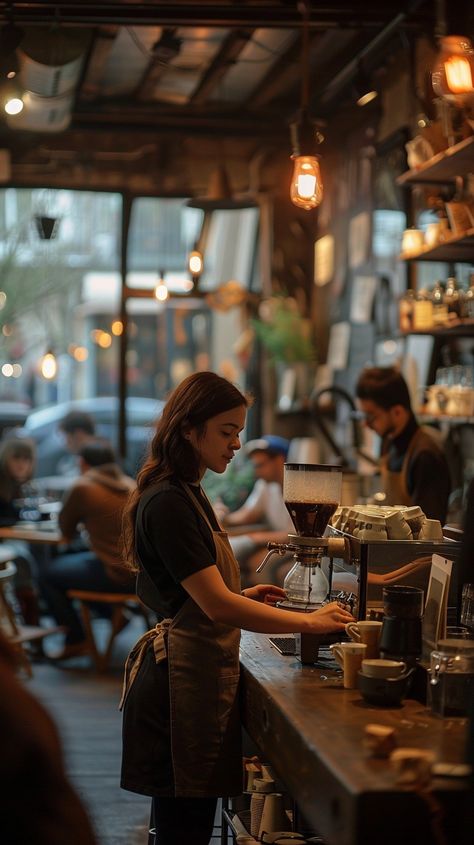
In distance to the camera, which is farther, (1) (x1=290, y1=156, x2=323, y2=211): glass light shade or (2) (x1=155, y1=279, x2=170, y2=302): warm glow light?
(2) (x1=155, y1=279, x2=170, y2=302): warm glow light

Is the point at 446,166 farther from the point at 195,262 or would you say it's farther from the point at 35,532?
the point at 35,532

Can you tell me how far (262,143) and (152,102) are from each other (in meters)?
0.98

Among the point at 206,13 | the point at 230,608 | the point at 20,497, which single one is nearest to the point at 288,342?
the point at 20,497

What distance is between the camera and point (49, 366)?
9266 millimetres

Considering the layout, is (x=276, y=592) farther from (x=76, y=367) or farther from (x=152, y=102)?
(x=76, y=367)

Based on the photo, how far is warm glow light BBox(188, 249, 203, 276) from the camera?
29.1ft

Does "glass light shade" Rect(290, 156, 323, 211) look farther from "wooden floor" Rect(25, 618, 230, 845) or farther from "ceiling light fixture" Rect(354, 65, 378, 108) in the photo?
"wooden floor" Rect(25, 618, 230, 845)

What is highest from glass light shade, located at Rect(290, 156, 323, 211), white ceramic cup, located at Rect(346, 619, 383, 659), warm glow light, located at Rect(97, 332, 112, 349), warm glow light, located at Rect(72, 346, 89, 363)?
glass light shade, located at Rect(290, 156, 323, 211)

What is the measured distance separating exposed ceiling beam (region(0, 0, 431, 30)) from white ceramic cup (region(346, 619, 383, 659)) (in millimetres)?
3890

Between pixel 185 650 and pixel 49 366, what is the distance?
6.45m

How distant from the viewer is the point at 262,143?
945cm

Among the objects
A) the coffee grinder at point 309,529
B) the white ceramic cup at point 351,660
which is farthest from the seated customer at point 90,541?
the white ceramic cup at point 351,660

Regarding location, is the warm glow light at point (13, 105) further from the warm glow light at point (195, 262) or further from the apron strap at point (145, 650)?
the apron strap at point (145, 650)

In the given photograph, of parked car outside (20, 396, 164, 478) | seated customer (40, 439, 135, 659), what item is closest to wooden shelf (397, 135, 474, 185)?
seated customer (40, 439, 135, 659)
